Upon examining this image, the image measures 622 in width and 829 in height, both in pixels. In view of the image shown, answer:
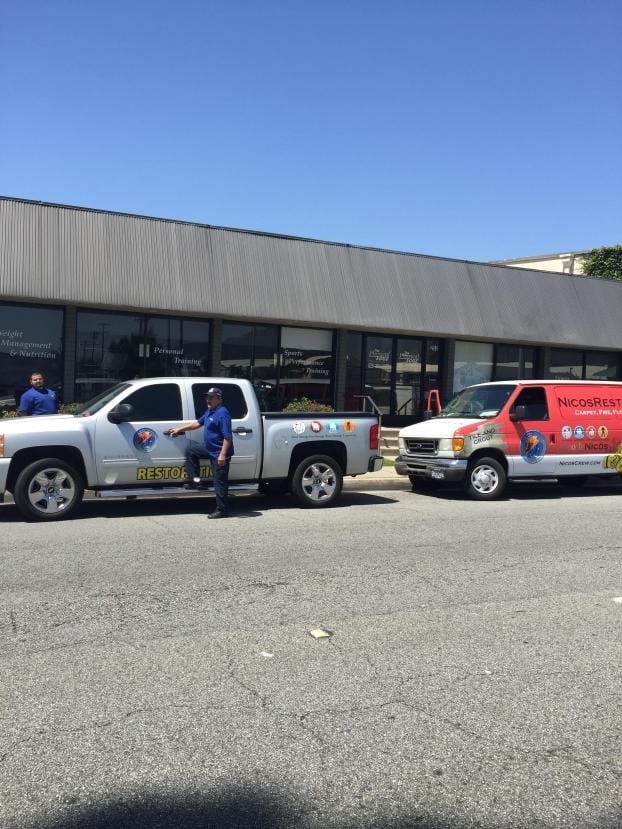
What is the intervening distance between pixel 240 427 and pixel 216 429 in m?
0.75

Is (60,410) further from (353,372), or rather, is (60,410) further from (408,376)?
(408,376)

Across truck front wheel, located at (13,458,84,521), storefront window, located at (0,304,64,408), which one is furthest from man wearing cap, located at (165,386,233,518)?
storefront window, located at (0,304,64,408)

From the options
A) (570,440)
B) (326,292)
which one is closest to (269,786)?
(570,440)

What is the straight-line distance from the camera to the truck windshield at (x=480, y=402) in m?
13.0

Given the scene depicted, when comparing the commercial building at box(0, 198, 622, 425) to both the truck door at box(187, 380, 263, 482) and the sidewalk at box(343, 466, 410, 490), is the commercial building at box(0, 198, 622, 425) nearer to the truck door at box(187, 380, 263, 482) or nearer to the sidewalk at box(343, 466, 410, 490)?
the sidewalk at box(343, 466, 410, 490)

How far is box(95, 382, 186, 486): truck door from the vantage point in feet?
32.0

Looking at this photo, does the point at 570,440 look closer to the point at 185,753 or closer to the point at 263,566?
the point at 263,566

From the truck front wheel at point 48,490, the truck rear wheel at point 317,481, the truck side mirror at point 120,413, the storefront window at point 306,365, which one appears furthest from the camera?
the storefront window at point 306,365

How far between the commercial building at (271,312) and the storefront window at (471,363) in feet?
0.15

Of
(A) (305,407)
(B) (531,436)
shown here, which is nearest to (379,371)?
(A) (305,407)

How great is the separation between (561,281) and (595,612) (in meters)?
17.1

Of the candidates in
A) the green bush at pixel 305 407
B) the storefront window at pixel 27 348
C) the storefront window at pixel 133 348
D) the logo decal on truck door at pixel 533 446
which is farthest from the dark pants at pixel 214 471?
the storefront window at pixel 133 348

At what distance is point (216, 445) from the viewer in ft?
32.3

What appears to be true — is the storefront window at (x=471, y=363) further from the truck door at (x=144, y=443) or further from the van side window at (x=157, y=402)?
the truck door at (x=144, y=443)
